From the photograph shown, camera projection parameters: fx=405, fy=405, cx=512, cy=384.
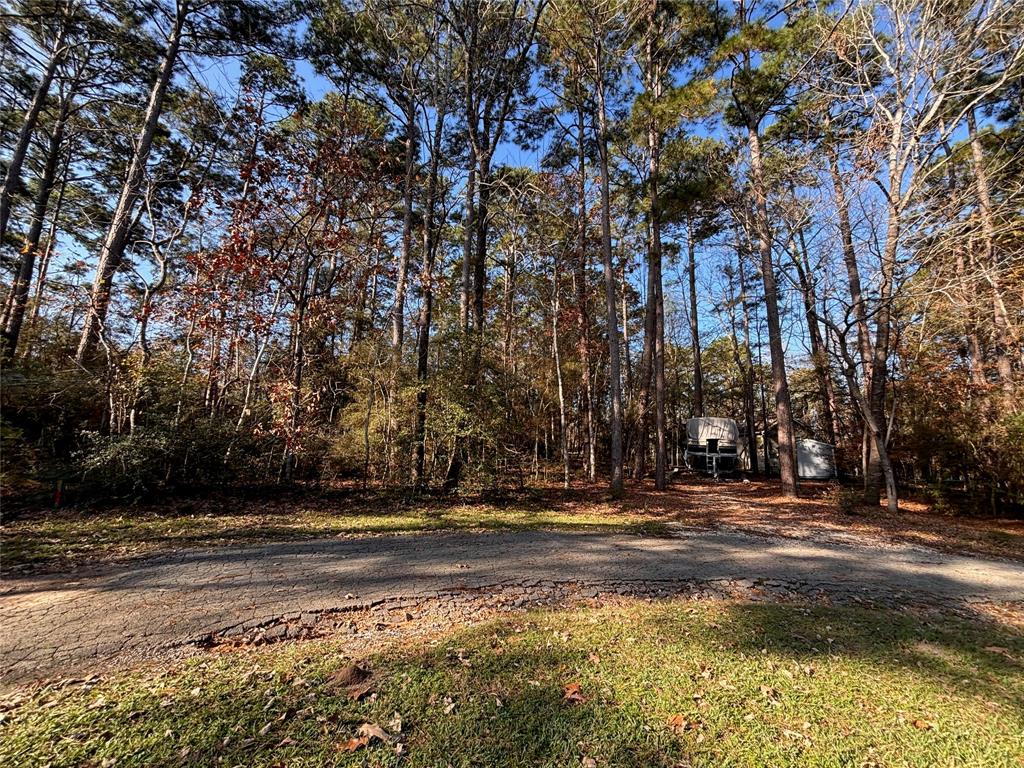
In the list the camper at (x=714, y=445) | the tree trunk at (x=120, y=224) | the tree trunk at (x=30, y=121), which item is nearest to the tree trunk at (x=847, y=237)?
the camper at (x=714, y=445)

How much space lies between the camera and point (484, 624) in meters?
3.30

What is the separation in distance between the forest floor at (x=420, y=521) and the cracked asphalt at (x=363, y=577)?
1.96 feet

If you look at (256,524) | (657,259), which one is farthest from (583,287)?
(256,524)

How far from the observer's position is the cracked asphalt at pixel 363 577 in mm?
2893

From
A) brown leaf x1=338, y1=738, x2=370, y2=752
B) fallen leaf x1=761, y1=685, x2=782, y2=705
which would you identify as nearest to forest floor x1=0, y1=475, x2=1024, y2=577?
fallen leaf x1=761, y1=685, x2=782, y2=705

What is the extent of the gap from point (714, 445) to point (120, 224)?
20.2 m

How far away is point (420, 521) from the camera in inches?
270

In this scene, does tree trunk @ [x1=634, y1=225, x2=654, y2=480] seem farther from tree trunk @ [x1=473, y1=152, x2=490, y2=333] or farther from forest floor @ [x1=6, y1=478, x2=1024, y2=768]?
forest floor @ [x1=6, y1=478, x2=1024, y2=768]

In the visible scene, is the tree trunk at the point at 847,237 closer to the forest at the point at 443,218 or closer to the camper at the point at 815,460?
the forest at the point at 443,218

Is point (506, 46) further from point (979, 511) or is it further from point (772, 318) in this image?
point (979, 511)

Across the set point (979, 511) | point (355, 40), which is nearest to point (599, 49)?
point (355, 40)

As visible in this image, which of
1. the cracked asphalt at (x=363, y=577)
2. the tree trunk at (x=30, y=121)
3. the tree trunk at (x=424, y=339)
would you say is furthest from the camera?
the tree trunk at (x=30, y=121)

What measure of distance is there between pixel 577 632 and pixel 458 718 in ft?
4.24

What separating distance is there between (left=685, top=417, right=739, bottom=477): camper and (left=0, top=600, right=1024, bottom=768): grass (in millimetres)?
15258
